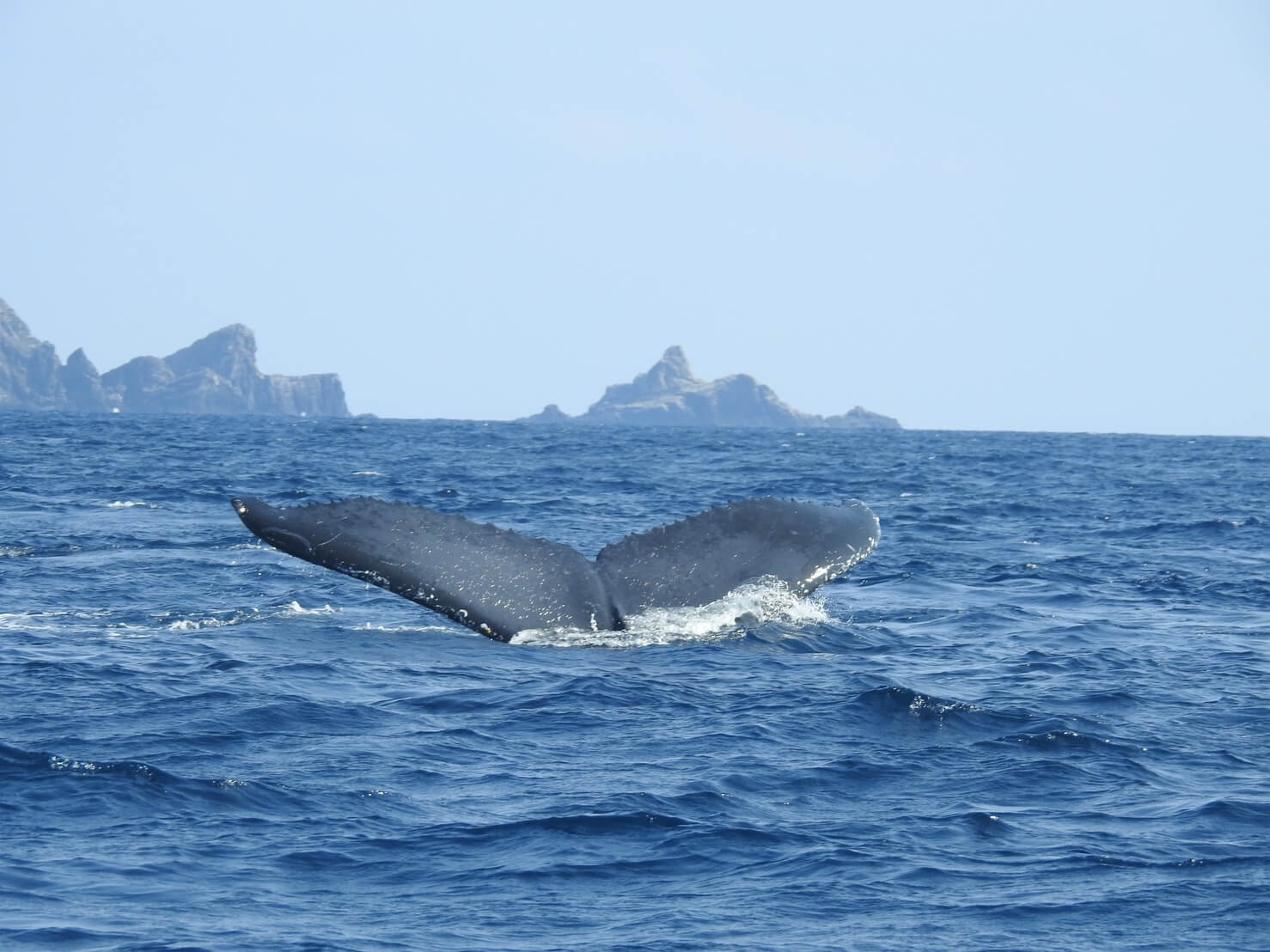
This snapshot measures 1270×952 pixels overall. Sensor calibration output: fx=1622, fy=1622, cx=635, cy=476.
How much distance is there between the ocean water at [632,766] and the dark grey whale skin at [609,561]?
0.29 meters

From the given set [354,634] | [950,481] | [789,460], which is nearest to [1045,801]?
[354,634]

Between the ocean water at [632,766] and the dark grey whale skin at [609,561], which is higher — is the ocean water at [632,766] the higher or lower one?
the lower one

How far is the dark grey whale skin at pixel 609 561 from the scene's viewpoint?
911 centimetres

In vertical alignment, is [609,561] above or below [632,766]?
above

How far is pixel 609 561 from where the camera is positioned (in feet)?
32.2

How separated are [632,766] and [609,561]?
1.67 m

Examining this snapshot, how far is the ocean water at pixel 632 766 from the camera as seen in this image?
21.2 feet

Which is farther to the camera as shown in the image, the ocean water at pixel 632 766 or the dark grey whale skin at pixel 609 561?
the dark grey whale skin at pixel 609 561

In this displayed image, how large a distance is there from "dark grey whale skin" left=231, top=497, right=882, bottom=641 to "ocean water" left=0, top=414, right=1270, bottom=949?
11.4 inches

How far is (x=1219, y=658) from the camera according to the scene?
1223 cm

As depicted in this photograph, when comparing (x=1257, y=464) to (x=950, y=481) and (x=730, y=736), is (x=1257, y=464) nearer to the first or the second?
(x=950, y=481)

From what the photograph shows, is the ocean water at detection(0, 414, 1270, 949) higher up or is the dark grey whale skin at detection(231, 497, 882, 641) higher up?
the dark grey whale skin at detection(231, 497, 882, 641)

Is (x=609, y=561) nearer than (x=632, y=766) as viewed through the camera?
No

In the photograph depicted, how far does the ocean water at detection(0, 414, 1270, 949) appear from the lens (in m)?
6.46
